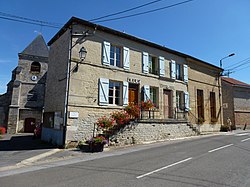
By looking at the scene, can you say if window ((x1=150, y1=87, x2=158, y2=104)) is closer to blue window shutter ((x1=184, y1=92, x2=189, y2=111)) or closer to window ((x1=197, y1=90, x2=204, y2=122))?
Answer: blue window shutter ((x1=184, y1=92, x2=189, y2=111))

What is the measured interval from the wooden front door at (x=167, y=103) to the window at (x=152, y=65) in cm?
194

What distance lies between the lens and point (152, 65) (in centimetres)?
1595

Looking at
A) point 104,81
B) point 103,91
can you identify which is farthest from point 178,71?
point 103,91

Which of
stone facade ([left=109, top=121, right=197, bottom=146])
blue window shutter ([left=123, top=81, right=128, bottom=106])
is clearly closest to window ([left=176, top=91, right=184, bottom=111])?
stone facade ([left=109, top=121, right=197, bottom=146])

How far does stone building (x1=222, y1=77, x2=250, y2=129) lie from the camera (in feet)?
81.5

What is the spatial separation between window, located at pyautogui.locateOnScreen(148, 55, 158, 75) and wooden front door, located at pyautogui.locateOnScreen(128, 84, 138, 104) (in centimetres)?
236

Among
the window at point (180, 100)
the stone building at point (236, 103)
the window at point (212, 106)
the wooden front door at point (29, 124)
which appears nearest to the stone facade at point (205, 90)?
the window at point (212, 106)

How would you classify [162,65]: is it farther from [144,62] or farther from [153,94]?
[153,94]

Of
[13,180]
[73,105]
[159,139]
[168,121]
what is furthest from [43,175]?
[168,121]

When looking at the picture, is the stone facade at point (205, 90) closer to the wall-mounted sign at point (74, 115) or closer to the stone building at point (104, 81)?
the stone building at point (104, 81)

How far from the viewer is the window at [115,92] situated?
42.2 feet

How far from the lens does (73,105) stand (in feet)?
35.7

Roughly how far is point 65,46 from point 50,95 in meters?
3.68

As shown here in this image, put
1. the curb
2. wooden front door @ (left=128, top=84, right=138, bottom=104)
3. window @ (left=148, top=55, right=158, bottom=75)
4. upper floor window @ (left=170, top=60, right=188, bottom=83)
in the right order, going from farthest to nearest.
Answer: upper floor window @ (left=170, top=60, right=188, bottom=83)
window @ (left=148, top=55, right=158, bottom=75)
wooden front door @ (left=128, top=84, right=138, bottom=104)
the curb
